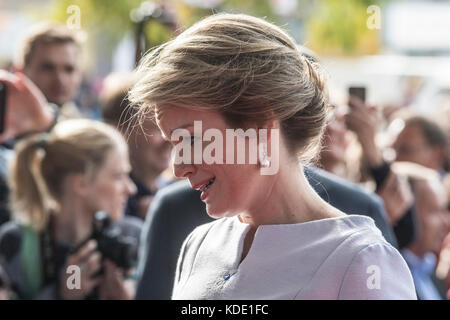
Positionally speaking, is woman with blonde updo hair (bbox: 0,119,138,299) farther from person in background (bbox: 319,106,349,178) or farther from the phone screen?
person in background (bbox: 319,106,349,178)

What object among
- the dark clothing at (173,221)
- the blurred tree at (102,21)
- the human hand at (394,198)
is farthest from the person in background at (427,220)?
the blurred tree at (102,21)

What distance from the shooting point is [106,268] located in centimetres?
222

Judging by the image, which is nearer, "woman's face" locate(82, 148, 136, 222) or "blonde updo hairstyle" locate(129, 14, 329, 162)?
"blonde updo hairstyle" locate(129, 14, 329, 162)

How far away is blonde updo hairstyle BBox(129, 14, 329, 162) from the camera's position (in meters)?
1.21

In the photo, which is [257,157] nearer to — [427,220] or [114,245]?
[114,245]

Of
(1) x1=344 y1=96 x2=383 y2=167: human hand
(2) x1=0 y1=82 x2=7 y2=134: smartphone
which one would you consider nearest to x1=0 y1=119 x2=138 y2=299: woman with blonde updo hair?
(2) x1=0 y1=82 x2=7 y2=134: smartphone

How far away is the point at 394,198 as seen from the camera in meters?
2.59

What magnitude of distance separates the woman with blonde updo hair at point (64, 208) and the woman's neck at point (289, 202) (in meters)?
0.98

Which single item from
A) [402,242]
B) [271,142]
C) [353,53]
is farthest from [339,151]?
[353,53]

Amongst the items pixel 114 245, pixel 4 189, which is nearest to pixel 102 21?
pixel 4 189

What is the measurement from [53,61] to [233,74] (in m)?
2.13

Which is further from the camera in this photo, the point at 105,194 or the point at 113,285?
the point at 105,194
